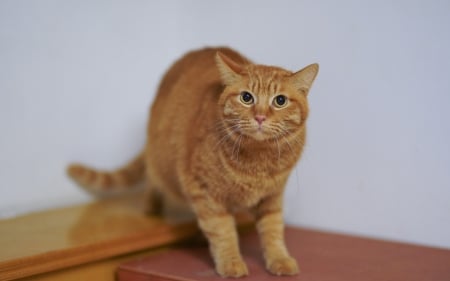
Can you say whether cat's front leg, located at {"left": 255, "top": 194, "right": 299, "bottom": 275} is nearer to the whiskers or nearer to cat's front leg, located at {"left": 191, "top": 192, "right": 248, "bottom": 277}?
cat's front leg, located at {"left": 191, "top": 192, "right": 248, "bottom": 277}

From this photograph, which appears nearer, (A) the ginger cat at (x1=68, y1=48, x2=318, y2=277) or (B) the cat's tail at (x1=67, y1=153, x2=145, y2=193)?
(A) the ginger cat at (x1=68, y1=48, x2=318, y2=277)

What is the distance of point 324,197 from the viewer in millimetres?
1741

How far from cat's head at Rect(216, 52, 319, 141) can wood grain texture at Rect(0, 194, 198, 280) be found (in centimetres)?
54

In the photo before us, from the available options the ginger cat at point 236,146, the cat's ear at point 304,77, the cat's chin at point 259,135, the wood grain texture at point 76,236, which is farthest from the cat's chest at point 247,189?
the wood grain texture at point 76,236

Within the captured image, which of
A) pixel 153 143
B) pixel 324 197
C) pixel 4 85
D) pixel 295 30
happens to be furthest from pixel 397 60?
pixel 4 85

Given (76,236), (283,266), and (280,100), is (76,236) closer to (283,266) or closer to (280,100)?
(283,266)

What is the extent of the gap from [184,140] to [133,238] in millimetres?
355

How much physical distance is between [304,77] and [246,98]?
16cm

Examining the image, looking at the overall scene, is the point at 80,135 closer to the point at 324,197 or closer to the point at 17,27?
the point at 17,27

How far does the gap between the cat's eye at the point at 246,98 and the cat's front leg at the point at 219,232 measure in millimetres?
309

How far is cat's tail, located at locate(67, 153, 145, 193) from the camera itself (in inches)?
75.4

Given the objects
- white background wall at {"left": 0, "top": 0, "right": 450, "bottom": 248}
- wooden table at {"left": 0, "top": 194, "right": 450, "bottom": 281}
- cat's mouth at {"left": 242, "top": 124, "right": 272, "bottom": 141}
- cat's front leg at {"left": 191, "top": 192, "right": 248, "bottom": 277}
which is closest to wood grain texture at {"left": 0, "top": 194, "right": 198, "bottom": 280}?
wooden table at {"left": 0, "top": 194, "right": 450, "bottom": 281}

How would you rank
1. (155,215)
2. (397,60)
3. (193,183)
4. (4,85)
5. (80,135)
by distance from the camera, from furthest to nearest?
1. (80,135)
2. (155,215)
3. (4,85)
4. (397,60)
5. (193,183)

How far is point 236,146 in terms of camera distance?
1.30 metres
